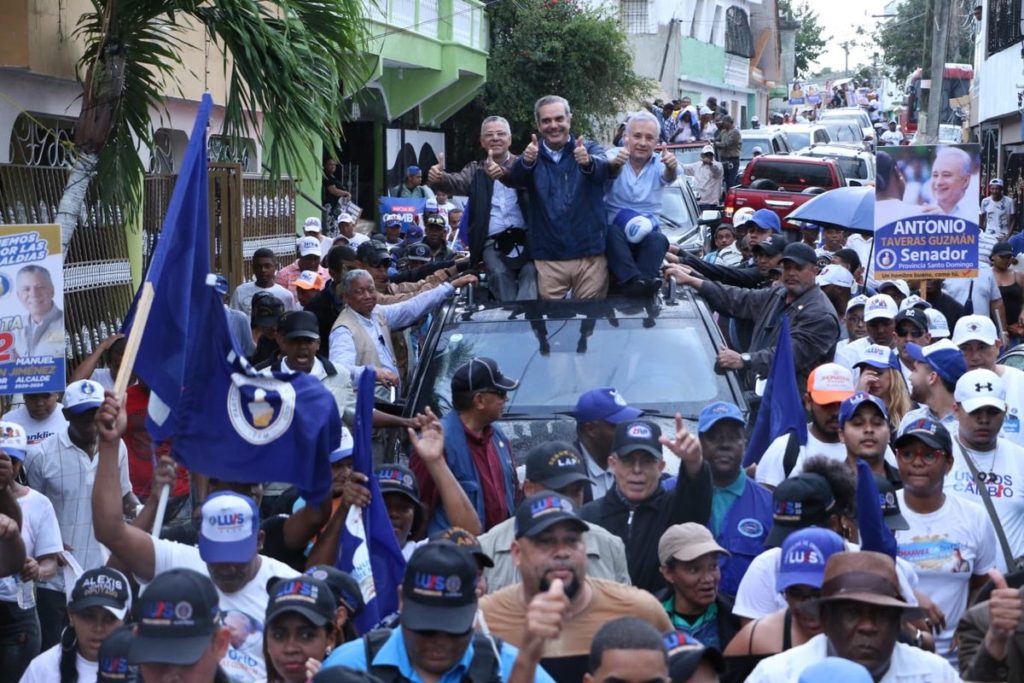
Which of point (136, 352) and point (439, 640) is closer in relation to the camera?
point (439, 640)

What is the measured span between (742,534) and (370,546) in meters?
1.60

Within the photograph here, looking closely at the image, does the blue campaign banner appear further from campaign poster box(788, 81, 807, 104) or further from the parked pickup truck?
campaign poster box(788, 81, 807, 104)

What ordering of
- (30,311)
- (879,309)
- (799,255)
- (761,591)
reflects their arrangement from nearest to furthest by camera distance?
1. (761,591)
2. (30,311)
3. (879,309)
4. (799,255)

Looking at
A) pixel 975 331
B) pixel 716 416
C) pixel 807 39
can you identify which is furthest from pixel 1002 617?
pixel 807 39

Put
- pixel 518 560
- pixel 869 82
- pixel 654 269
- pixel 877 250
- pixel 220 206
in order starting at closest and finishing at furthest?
pixel 518 560, pixel 654 269, pixel 877 250, pixel 220 206, pixel 869 82

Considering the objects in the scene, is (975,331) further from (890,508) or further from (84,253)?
(84,253)

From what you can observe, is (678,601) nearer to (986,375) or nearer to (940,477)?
(940,477)

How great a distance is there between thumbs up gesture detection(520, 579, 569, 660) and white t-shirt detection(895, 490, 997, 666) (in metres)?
2.67

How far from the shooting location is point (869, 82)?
4348 inches

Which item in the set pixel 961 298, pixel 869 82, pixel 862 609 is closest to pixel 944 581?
pixel 862 609

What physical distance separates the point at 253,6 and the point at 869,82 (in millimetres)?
103098

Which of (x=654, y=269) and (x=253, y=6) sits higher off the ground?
(x=253, y=6)

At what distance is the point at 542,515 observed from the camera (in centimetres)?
537

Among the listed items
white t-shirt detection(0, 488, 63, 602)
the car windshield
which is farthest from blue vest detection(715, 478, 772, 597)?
white t-shirt detection(0, 488, 63, 602)
